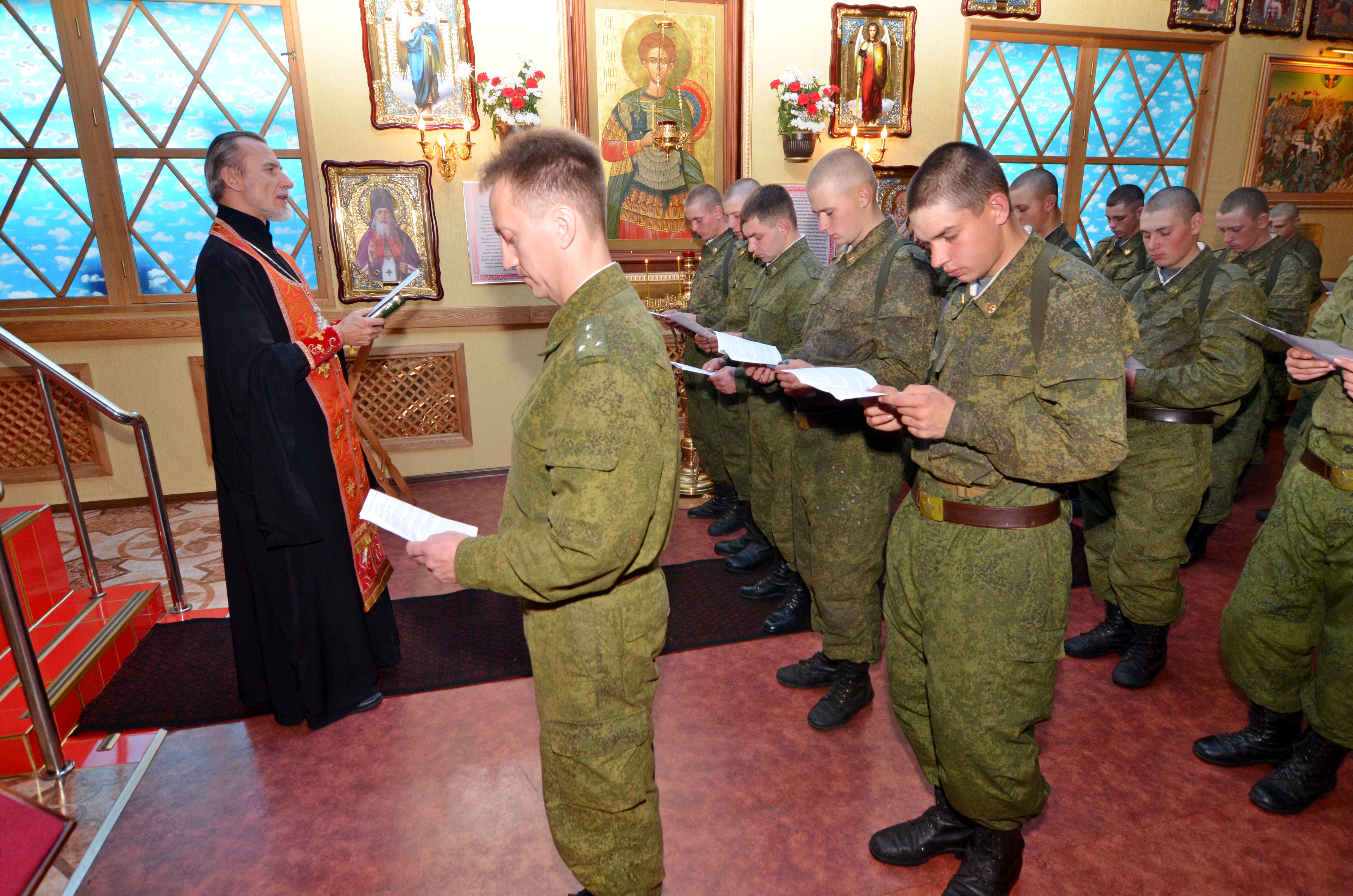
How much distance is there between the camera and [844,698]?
241 centimetres

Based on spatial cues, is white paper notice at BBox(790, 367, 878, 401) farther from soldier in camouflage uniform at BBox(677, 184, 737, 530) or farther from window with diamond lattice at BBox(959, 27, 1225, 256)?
window with diamond lattice at BBox(959, 27, 1225, 256)

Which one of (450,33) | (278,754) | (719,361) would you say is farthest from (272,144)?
(278,754)

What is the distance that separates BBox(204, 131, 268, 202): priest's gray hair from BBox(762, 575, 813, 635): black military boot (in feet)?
7.87

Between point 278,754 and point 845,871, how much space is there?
173 cm

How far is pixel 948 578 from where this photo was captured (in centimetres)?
156

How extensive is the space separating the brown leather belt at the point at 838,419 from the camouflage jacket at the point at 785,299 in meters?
0.47

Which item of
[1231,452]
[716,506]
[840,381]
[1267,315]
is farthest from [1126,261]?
[840,381]

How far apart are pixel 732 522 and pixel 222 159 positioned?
9.29 ft

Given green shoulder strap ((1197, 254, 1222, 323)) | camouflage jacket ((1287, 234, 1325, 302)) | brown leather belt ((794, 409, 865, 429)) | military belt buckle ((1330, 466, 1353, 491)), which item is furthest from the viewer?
camouflage jacket ((1287, 234, 1325, 302))

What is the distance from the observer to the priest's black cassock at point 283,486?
2.08 meters

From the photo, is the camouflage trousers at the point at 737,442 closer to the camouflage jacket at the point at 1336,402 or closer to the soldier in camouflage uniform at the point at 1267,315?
the soldier in camouflage uniform at the point at 1267,315

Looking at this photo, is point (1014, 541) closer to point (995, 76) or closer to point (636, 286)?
point (636, 286)

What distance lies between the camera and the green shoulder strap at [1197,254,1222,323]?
2.46 meters

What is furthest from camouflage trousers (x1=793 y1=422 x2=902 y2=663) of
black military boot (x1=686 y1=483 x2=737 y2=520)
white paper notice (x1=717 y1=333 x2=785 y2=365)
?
black military boot (x1=686 y1=483 x2=737 y2=520)
